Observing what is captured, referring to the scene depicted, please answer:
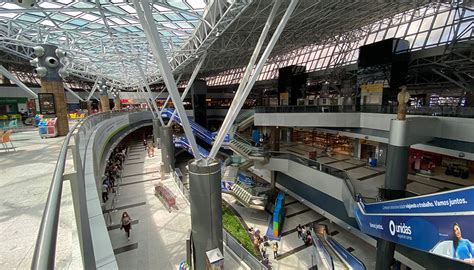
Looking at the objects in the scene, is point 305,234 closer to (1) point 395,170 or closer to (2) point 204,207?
(1) point 395,170

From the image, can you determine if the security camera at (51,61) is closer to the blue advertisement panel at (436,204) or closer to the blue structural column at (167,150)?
the blue structural column at (167,150)

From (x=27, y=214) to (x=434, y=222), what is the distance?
404 inches

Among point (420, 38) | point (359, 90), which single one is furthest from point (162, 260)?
point (420, 38)

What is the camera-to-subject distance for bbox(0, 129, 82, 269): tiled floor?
3.12m

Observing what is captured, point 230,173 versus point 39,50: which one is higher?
point 39,50

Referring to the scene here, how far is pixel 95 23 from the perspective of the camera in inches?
718

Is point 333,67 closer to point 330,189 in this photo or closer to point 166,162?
point 330,189

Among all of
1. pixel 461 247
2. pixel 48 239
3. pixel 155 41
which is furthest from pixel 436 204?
pixel 155 41

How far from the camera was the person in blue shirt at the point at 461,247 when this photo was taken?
6.18 m

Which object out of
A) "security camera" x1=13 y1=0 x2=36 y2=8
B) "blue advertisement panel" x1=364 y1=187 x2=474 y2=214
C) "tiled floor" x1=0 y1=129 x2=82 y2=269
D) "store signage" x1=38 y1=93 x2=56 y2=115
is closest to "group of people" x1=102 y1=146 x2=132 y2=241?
"store signage" x1=38 y1=93 x2=56 y2=115

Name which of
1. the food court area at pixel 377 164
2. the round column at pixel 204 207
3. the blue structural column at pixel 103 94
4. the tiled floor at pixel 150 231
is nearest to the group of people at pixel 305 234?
the food court area at pixel 377 164

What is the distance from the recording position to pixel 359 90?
23141 millimetres

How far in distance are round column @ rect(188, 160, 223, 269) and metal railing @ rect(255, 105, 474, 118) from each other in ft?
39.1

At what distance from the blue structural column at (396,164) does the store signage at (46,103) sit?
18.4 metres
